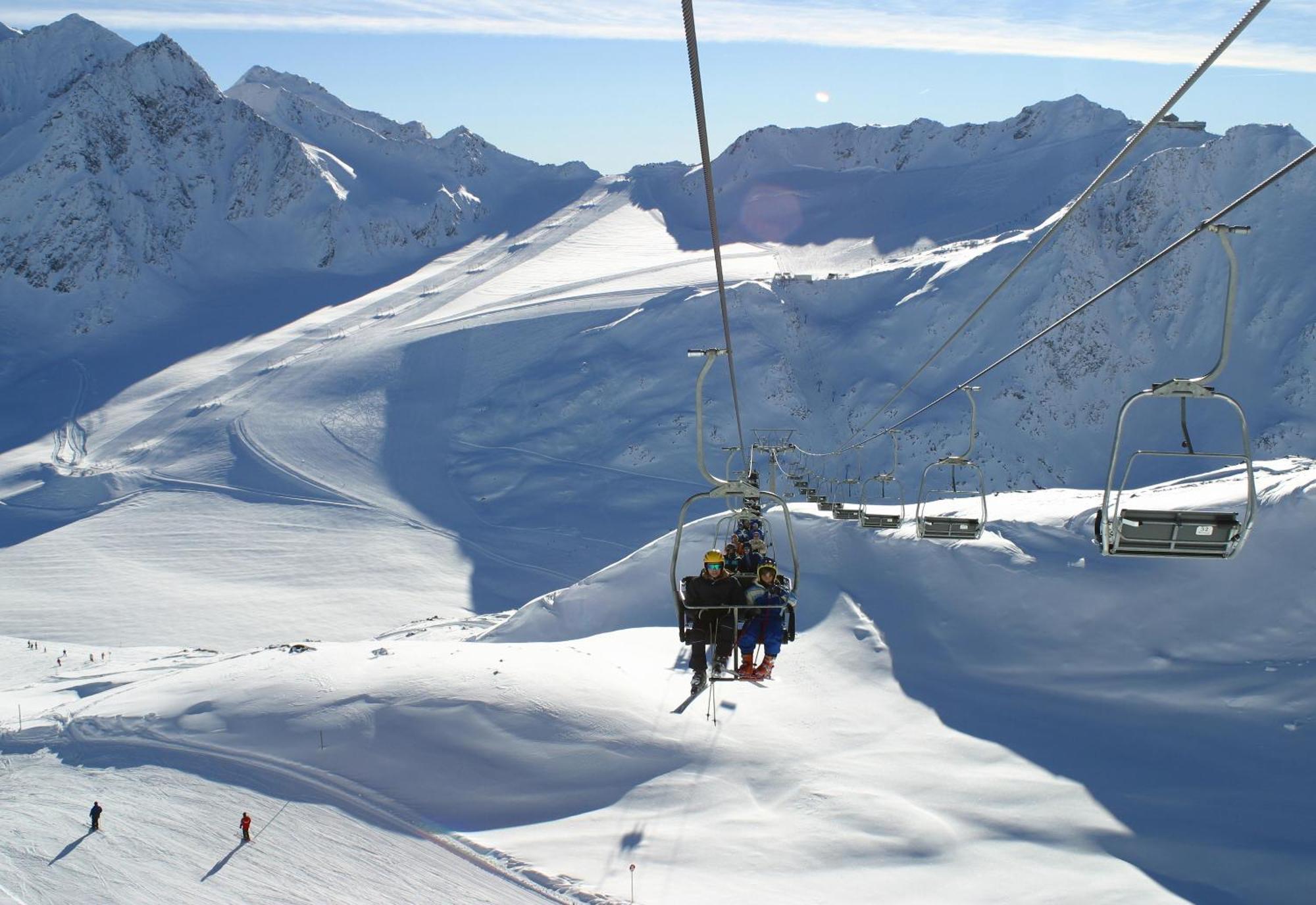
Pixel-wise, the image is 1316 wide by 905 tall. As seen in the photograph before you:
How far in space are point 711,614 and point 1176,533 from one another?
478 centimetres

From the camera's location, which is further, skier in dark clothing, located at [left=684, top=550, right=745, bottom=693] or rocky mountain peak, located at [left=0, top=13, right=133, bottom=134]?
rocky mountain peak, located at [left=0, top=13, right=133, bottom=134]

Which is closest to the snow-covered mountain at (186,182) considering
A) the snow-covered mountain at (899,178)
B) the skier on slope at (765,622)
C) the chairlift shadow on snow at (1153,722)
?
the snow-covered mountain at (899,178)

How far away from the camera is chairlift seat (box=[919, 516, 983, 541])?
49.8ft

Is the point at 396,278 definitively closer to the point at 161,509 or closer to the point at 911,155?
the point at 161,509

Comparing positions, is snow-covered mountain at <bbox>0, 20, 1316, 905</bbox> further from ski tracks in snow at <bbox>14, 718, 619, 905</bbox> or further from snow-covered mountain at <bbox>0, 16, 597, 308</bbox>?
snow-covered mountain at <bbox>0, 16, 597, 308</bbox>

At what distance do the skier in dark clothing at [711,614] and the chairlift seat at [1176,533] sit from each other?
12.6ft

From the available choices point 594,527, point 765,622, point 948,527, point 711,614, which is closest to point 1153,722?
point 948,527

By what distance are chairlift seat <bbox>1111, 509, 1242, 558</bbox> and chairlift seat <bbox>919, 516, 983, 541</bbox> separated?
6187mm

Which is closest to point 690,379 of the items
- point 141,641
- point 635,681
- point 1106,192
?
point 1106,192

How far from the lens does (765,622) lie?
11414 mm

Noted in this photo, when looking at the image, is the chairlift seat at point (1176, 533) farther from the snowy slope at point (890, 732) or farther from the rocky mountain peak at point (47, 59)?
the rocky mountain peak at point (47, 59)

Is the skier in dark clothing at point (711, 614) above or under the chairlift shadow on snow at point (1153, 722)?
above

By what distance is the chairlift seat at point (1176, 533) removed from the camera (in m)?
8.66

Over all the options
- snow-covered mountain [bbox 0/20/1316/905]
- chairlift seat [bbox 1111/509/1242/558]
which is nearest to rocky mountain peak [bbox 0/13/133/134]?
snow-covered mountain [bbox 0/20/1316/905]
